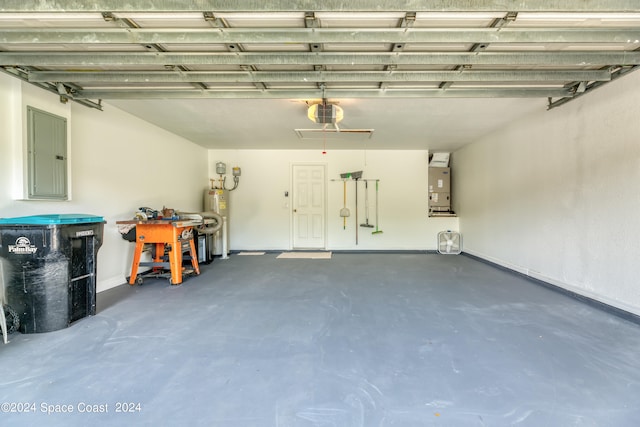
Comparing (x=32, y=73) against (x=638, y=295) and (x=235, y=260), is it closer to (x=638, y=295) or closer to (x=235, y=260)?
(x=235, y=260)

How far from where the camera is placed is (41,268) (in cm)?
226

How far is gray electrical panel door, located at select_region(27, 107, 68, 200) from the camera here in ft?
8.47

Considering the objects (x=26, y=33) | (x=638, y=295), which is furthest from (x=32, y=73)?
(x=638, y=295)

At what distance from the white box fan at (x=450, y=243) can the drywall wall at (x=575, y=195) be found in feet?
4.31

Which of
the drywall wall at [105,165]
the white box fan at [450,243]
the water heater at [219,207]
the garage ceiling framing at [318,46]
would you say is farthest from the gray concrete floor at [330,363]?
the white box fan at [450,243]

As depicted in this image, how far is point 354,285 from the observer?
376cm

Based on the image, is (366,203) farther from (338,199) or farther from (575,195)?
(575,195)

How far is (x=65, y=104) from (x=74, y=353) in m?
2.72

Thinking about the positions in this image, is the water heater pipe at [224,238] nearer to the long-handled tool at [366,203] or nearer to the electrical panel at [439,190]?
the long-handled tool at [366,203]

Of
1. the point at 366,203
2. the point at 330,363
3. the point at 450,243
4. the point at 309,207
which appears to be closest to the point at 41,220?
the point at 330,363

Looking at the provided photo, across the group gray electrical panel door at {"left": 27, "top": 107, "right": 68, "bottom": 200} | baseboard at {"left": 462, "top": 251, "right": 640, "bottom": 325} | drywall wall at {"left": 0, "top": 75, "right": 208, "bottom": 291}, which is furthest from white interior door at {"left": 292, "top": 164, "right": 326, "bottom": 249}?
gray electrical panel door at {"left": 27, "top": 107, "right": 68, "bottom": 200}

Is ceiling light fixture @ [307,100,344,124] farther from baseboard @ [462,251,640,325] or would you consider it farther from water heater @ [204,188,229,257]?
baseboard @ [462,251,640,325]

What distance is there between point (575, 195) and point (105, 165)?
6134 mm

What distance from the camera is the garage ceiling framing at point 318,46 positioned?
167cm
